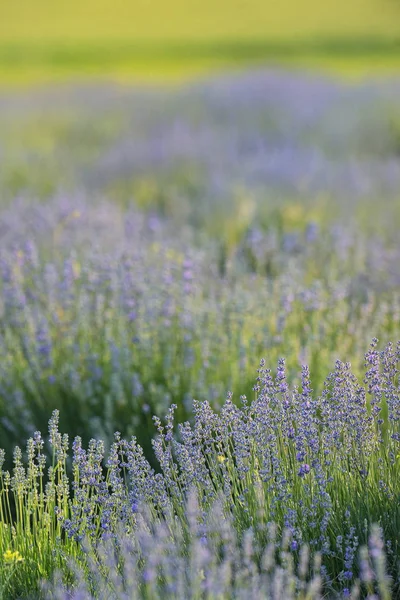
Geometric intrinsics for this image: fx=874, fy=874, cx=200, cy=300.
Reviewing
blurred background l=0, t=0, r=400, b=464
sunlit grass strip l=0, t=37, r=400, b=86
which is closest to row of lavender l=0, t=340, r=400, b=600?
blurred background l=0, t=0, r=400, b=464

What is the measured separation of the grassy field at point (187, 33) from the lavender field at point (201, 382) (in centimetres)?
1944

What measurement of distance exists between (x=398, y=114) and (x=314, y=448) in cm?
923

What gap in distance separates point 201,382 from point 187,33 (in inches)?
1201

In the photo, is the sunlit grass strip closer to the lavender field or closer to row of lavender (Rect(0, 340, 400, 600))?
the lavender field

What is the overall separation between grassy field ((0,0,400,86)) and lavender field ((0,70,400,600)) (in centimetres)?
1944

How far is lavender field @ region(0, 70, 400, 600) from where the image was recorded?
2.19m

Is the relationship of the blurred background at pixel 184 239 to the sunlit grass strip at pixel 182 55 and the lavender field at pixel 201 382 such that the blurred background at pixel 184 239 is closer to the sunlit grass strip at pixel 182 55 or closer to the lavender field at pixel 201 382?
the lavender field at pixel 201 382

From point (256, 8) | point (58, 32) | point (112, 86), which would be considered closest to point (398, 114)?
point (112, 86)

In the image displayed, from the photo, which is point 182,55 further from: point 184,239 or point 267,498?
point 267,498

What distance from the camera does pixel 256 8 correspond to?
99.5 feet

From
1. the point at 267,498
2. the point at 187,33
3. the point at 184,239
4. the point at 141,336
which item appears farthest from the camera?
the point at 187,33

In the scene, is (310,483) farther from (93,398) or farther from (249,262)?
(249,262)

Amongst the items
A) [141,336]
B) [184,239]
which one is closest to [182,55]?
[184,239]

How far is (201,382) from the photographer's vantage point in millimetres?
3484
